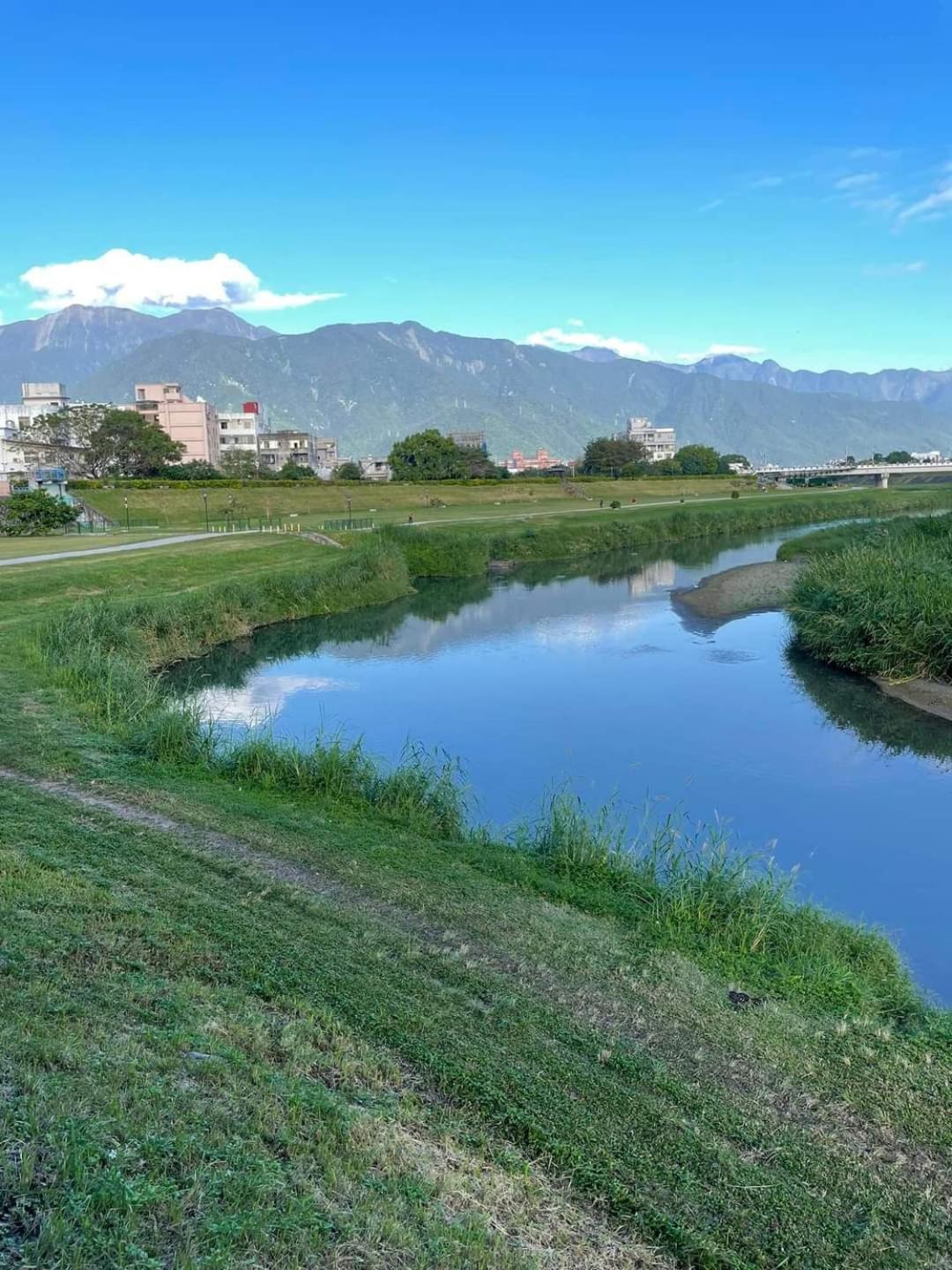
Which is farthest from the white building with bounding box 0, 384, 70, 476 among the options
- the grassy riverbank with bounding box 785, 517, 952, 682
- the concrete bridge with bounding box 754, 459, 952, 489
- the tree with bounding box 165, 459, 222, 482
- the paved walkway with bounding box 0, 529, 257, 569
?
the grassy riverbank with bounding box 785, 517, 952, 682

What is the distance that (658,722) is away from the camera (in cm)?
1873

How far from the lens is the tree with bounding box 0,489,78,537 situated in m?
45.0

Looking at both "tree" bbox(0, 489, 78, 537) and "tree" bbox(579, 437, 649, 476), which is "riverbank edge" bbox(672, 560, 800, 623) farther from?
"tree" bbox(579, 437, 649, 476)

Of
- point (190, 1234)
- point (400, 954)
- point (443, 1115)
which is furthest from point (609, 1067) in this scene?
point (190, 1234)

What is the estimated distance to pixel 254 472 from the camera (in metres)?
101

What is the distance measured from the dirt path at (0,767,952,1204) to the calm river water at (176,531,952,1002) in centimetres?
372

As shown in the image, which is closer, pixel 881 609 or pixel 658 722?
pixel 658 722

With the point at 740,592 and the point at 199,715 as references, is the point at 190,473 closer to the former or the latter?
the point at 740,592

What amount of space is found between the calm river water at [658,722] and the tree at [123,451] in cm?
5824

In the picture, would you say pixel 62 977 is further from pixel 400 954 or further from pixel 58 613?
pixel 58 613

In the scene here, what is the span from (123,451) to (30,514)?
40.8 metres

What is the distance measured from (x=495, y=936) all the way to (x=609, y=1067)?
1.99m

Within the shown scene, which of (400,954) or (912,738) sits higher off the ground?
(400,954)

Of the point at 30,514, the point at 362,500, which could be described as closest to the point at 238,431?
the point at 362,500
